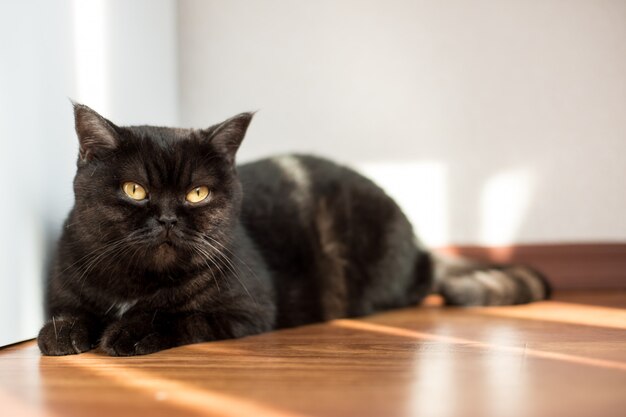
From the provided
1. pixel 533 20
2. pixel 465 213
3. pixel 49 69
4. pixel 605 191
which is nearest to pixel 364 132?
pixel 465 213

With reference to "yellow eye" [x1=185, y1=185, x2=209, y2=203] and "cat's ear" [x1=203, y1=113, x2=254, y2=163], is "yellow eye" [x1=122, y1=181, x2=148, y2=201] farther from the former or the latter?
"cat's ear" [x1=203, y1=113, x2=254, y2=163]

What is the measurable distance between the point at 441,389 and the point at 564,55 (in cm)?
211

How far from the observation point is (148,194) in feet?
6.40

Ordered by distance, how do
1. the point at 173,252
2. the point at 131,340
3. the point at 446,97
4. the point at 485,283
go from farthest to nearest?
the point at 446,97, the point at 485,283, the point at 173,252, the point at 131,340

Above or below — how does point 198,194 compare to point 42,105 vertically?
below

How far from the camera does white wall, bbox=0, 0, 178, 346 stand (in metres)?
2.02

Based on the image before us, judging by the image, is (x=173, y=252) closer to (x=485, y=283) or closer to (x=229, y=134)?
(x=229, y=134)

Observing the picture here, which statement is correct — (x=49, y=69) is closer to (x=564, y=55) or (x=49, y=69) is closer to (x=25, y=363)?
(x=25, y=363)

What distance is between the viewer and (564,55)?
A: 3.17m

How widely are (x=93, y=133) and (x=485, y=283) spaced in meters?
1.55

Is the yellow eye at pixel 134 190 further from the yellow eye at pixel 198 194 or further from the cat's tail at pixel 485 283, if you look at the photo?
the cat's tail at pixel 485 283

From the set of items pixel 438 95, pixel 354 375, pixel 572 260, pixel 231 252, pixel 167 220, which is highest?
pixel 438 95

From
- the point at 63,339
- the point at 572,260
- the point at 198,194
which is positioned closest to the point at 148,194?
the point at 198,194

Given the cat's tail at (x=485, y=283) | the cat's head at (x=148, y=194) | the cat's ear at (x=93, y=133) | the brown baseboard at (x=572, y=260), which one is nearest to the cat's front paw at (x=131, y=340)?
the cat's head at (x=148, y=194)
